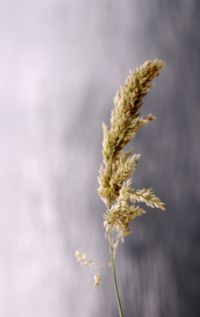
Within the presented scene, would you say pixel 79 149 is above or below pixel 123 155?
above

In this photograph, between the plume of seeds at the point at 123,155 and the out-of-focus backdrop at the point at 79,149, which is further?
the out-of-focus backdrop at the point at 79,149

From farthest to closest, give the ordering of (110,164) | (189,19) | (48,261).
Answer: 1. (48,261)
2. (189,19)
3. (110,164)

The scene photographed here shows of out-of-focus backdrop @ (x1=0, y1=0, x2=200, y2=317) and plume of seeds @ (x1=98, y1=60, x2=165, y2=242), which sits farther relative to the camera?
out-of-focus backdrop @ (x1=0, y1=0, x2=200, y2=317)

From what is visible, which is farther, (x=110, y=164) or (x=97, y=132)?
(x=97, y=132)

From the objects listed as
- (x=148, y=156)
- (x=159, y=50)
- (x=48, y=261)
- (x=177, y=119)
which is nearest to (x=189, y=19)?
(x=159, y=50)

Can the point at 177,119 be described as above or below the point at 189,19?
below

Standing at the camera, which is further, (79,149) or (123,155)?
(79,149)

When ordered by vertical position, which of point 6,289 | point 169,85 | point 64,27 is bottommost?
point 6,289

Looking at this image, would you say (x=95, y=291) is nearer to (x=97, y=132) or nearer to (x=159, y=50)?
(x=97, y=132)
